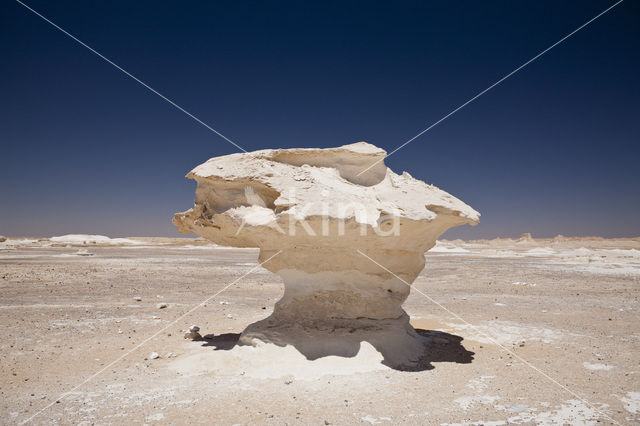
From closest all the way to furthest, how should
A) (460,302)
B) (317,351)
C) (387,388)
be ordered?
(387,388) → (317,351) → (460,302)

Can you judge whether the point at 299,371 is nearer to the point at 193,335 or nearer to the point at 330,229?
the point at 330,229

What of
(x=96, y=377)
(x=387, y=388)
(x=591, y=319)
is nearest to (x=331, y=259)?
(x=387, y=388)

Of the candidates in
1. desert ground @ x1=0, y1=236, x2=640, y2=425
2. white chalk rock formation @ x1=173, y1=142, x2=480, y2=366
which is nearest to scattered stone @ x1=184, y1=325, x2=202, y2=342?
desert ground @ x1=0, y1=236, x2=640, y2=425

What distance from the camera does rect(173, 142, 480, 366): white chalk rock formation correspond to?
5824 mm

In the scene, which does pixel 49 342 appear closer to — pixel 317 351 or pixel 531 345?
pixel 317 351

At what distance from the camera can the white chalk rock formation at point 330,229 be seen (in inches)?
229

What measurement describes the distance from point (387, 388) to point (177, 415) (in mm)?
2490

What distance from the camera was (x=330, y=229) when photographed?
577cm

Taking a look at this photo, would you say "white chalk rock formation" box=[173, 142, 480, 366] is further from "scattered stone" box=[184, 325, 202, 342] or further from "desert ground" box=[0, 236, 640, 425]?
"scattered stone" box=[184, 325, 202, 342]

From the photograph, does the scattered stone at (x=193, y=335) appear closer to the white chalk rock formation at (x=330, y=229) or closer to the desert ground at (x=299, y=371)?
the desert ground at (x=299, y=371)

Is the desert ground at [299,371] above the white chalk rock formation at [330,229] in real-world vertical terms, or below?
below

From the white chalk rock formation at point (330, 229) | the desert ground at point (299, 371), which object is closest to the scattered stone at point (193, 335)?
the desert ground at point (299, 371)

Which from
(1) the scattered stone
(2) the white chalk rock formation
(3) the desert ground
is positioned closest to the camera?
(3) the desert ground

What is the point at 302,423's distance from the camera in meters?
4.10
